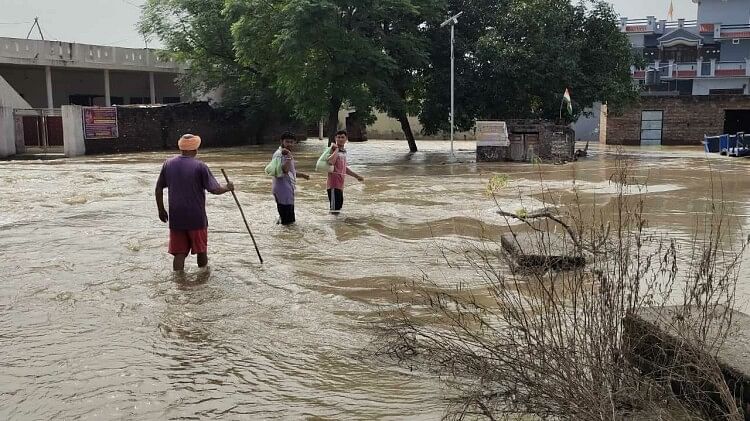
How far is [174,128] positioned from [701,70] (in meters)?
31.7

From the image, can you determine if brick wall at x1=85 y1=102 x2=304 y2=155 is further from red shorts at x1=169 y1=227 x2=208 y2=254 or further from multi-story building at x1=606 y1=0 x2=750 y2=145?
red shorts at x1=169 y1=227 x2=208 y2=254

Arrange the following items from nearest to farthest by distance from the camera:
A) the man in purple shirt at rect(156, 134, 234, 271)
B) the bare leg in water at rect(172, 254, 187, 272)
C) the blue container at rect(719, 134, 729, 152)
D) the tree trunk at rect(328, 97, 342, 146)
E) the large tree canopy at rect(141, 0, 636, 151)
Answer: the man in purple shirt at rect(156, 134, 234, 271)
the bare leg in water at rect(172, 254, 187, 272)
the large tree canopy at rect(141, 0, 636, 151)
the tree trunk at rect(328, 97, 342, 146)
the blue container at rect(719, 134, 729, 152)

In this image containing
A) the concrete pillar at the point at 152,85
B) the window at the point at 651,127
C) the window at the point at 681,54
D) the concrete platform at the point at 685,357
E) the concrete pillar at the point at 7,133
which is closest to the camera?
the concrete platform at the point at 685,357

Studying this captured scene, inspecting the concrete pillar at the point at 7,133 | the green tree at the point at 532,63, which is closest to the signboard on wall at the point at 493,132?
the green tree at the point at 532,63

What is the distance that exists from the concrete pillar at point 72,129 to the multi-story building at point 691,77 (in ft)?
84.7

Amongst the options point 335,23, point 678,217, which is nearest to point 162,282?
point 678,217

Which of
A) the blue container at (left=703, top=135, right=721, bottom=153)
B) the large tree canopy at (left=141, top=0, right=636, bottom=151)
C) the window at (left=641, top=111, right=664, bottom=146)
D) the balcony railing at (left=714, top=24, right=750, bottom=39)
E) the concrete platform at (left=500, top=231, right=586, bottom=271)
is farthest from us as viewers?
the balcony railing at (left=714, top=24, right=750, bottom=39)

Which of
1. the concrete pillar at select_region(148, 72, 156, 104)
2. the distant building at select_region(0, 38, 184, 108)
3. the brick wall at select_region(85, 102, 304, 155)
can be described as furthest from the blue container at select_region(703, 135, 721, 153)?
the concrete pillar at select_region(148, 72, 156, 104)

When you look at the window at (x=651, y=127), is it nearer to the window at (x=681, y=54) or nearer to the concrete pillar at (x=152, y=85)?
the window at (x=681, y=54)

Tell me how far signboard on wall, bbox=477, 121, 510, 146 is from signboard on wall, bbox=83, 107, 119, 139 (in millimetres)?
15378

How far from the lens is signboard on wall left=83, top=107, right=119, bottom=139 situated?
92.0 ft

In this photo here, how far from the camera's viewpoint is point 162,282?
7.24m

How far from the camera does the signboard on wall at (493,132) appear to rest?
2394cm

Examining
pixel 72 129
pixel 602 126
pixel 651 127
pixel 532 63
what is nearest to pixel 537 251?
pixel 532 63
